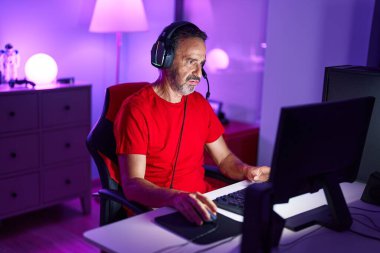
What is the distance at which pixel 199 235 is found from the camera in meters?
1.57

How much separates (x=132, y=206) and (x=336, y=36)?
5.31 ft

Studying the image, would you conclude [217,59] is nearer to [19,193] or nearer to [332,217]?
[19,193]

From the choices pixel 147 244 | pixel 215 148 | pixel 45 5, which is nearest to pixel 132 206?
pixel 147 244

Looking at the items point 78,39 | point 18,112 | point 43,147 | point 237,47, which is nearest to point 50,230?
point 43,147

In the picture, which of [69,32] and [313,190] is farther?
[69,32]

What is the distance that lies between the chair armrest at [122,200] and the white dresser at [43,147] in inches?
55.3

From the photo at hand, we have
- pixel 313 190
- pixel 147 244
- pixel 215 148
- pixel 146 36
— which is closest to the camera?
pixel 147 244

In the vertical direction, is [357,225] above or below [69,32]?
A: below

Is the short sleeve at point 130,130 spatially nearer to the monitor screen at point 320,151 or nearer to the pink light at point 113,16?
the monitor screen at point 320,151

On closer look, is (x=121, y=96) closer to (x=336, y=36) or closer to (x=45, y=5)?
(x=336, y=36)

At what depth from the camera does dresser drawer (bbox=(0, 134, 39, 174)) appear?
3.24 m

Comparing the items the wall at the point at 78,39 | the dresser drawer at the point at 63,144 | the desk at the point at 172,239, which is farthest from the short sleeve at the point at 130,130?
the wall at the point at 78,39

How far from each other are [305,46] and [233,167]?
1075mm

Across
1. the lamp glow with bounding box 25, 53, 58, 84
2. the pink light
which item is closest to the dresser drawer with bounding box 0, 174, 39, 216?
the lamp glow with bounding box 25, 53, 58, 84
